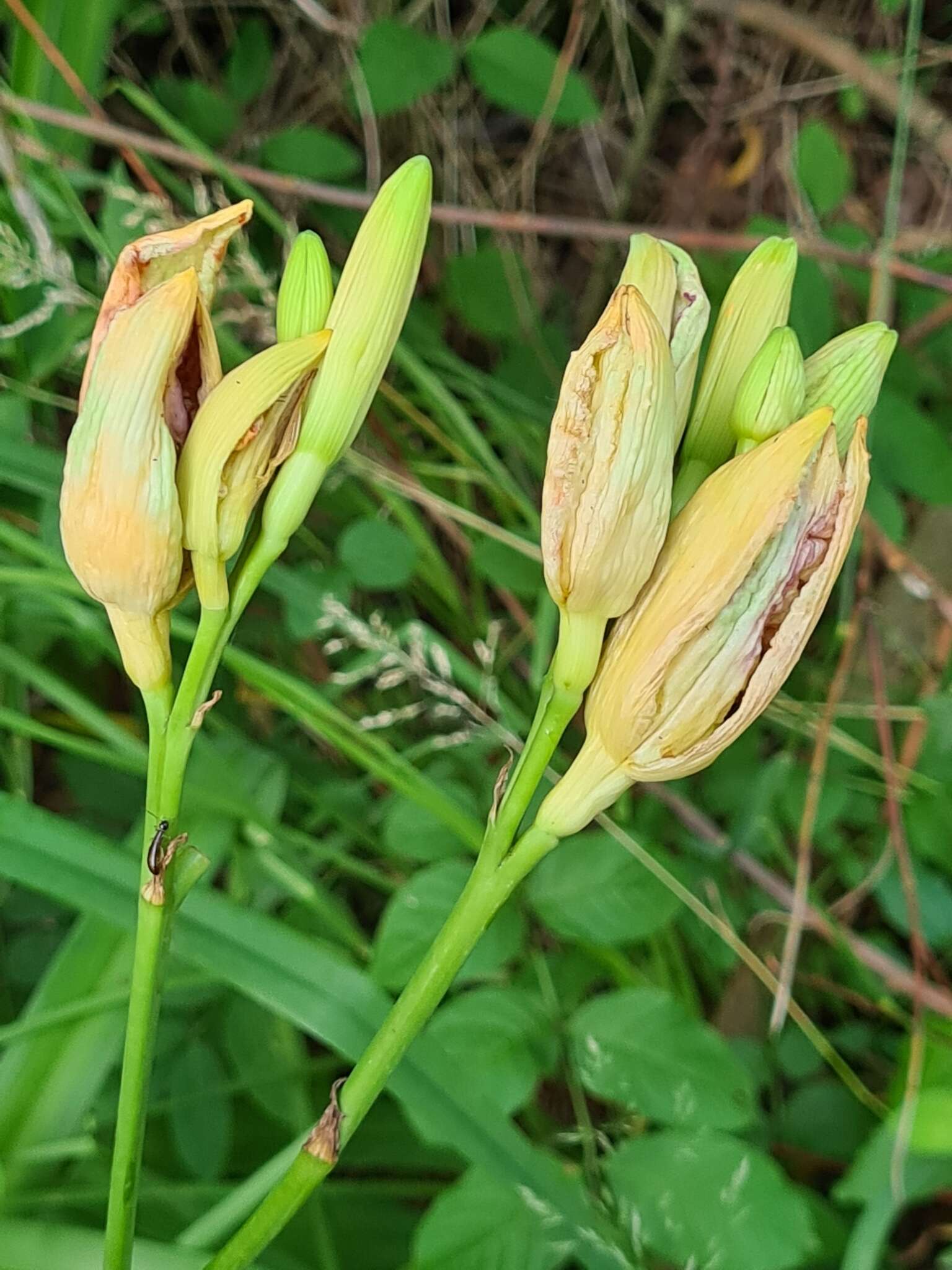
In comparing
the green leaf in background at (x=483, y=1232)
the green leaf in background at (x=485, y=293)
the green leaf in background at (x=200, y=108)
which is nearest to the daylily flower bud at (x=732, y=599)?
the green leaf in background at (x=483, y=1232)

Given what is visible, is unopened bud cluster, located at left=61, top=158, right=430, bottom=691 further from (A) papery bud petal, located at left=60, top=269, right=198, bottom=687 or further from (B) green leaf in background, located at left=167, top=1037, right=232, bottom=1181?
(B) green leaf in background, located at left=167, top=1037, right=232, bottom=1181

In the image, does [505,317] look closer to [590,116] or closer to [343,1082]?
[590,116]

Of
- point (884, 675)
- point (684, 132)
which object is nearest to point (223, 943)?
point (884, 675)

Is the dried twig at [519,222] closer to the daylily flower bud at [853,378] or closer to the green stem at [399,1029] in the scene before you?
the daylily flower bud at [853,378]

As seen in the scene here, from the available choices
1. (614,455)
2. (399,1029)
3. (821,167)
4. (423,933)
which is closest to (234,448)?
(614,455)

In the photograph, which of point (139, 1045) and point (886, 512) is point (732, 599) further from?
point (886, 512)
